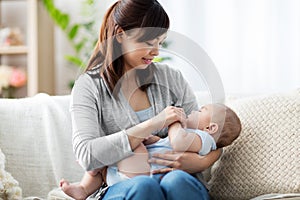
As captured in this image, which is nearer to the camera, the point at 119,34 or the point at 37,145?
the point at 119,34

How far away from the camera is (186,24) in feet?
11.6

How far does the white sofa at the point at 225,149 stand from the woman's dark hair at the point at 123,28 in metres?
0.26

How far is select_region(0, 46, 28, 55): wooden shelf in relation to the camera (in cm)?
379

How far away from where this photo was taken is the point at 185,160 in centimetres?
175

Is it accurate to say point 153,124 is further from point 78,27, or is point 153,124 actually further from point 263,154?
point 78,27

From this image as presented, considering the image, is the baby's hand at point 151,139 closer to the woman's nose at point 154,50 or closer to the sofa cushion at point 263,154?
the woman's nose at point 154,50

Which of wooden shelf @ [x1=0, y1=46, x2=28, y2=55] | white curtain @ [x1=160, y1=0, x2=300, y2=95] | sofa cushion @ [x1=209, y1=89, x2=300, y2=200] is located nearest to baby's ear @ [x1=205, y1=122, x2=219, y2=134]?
sofa cushion @ [x1=209, y1=89, x2=300, y2=200]

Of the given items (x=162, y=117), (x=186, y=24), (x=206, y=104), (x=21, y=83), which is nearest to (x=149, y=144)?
(x=162, y=117)

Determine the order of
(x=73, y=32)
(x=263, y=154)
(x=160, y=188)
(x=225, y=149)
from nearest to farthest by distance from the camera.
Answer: (x=160, y=188)
(x=263, y=154)
(x=225, y=149)
(x=73, y=32)

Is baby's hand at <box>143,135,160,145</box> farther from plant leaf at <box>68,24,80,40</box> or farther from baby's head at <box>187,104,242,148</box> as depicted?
plant leaf at <box>68,24,80,40</box>

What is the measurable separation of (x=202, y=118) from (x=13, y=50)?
7.77ft

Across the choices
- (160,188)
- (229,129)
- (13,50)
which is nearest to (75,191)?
(160,188)

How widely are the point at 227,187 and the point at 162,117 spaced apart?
16.8 inches

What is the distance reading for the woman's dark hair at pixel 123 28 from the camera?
1630 millimetres
